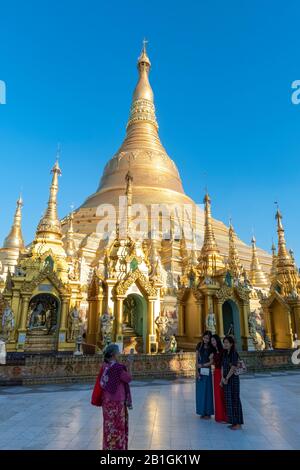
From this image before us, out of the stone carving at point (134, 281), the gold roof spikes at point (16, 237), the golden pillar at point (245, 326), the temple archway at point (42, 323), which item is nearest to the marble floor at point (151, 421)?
the temple archway at point (42, 323)

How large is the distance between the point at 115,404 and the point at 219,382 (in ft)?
8.99

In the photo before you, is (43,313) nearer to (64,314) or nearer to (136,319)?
(64,314)

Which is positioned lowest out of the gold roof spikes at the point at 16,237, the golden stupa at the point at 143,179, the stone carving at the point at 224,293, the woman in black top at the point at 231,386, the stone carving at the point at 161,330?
the woman in black top at the point at 231,386

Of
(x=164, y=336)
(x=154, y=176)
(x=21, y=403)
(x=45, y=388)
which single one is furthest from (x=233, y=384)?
(x=154, y=176)

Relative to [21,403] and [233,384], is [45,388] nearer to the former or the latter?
[21,403]

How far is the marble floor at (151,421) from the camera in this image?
14.9 ft

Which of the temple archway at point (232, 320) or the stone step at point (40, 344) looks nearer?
the stone step at point (40, 344)

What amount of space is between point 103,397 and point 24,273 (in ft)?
35.6

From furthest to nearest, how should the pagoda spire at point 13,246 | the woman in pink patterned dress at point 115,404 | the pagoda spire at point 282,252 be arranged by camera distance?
the pagoda spire at point 13,246 → the pagoda spire at point 282,252 → the woman in pink patterned dress at point 115,404

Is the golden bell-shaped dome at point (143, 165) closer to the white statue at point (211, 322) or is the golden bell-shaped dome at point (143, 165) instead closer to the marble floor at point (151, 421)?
the white statue at point (211, 322)

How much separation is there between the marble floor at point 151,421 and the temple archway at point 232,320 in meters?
5.80

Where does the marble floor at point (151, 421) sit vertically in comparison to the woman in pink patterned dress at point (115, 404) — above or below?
below

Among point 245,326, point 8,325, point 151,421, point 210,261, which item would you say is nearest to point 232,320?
point 245,326
